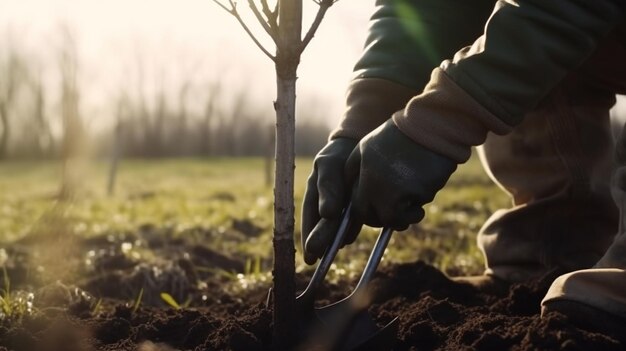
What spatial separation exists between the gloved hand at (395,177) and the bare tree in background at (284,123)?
0.79 ft

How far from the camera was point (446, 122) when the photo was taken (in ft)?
6.91

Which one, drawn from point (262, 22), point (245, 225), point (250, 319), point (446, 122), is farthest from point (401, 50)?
point (245, 225)

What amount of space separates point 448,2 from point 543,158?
0.84 metres

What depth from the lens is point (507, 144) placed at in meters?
3.29

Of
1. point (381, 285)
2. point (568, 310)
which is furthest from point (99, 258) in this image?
point (568, 310)

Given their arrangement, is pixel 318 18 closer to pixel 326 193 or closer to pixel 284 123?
pixel 284 123

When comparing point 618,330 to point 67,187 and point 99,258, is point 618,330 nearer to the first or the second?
point 99,258

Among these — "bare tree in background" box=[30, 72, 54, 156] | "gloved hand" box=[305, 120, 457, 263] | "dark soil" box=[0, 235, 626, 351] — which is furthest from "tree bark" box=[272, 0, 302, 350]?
"bare tree in background" box=[30, 72, 54, 156]

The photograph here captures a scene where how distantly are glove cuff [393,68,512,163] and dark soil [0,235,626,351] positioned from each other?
0.56 m

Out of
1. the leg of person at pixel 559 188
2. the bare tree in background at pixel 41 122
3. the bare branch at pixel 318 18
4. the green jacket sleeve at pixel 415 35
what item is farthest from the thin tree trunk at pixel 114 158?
the bare tree in background at pixel 41 122

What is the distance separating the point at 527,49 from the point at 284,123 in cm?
74

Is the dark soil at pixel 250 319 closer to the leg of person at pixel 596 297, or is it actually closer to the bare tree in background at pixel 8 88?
the leg of person at pixel 596 297

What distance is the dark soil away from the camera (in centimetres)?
196

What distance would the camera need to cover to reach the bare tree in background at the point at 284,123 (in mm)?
2035
